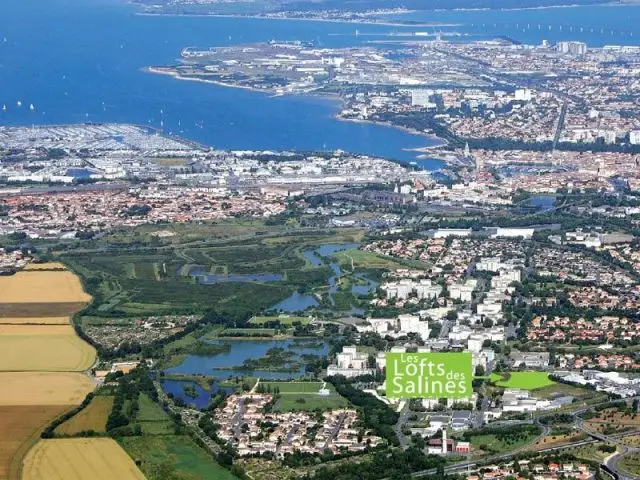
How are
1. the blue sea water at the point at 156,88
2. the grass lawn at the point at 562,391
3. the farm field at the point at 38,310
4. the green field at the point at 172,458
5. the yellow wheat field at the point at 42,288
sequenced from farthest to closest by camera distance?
the blue sea water at the point at 156,88 < the yellow wheat field at the point at 42,288 < the farm field at the point at 38,310 < the grass lawn at the point at 562,391 < the green field at the point at 172,458

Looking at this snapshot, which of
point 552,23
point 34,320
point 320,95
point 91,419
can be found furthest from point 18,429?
point 552,23

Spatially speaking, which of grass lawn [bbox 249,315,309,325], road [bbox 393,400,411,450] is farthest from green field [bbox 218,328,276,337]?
road [bbox 393,400,411,450]

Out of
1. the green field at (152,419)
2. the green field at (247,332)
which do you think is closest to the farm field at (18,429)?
the green field at (152,419)

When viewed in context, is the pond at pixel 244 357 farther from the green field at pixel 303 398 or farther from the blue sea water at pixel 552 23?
the blue sea water at pixel 552 23

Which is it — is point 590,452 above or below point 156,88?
above

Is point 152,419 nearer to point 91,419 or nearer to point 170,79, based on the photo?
point 91,419

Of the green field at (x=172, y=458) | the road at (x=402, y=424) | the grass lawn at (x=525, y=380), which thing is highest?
the road at (x=402, y=424)

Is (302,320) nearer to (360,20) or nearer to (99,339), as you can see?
(99,339)
